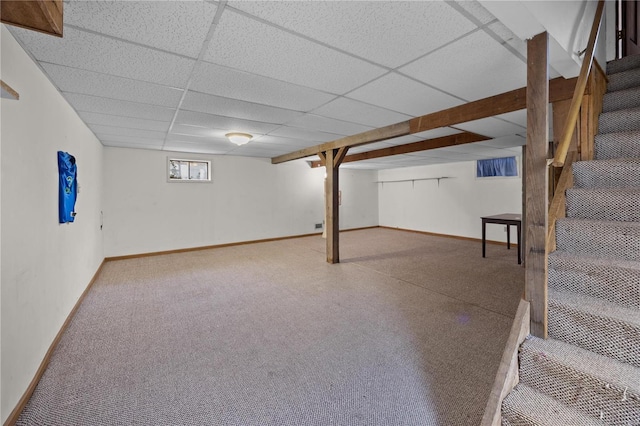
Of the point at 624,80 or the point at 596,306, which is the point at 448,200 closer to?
the point at 624,80

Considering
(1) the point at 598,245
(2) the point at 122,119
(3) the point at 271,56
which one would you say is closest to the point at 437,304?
(1) the point at 598,245

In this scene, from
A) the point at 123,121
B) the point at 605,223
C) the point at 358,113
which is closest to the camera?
the point at 605,223

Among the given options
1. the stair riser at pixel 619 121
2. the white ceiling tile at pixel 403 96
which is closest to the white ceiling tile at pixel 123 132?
the white ceiling tile at pixel 403 96

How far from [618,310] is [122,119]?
179 inches

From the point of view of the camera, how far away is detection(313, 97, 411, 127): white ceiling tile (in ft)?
9.34

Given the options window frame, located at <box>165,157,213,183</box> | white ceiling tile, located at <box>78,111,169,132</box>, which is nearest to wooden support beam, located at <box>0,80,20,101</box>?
white ceiling tile, located at <box>78,111,169,132</box>

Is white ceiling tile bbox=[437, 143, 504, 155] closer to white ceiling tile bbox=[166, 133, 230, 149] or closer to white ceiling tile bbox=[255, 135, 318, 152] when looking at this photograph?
white ceiling tile bbox=[255, 135, 318, 152]

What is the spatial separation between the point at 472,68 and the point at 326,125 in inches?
75.2

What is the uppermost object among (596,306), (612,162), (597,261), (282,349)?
(612,162)

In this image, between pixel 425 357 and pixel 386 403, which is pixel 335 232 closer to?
pixel 425 357

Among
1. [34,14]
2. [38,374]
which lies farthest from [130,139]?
[34,14]

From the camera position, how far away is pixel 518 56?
188cm

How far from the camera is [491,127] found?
146 inches

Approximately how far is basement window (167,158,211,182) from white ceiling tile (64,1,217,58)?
455 centimetres
